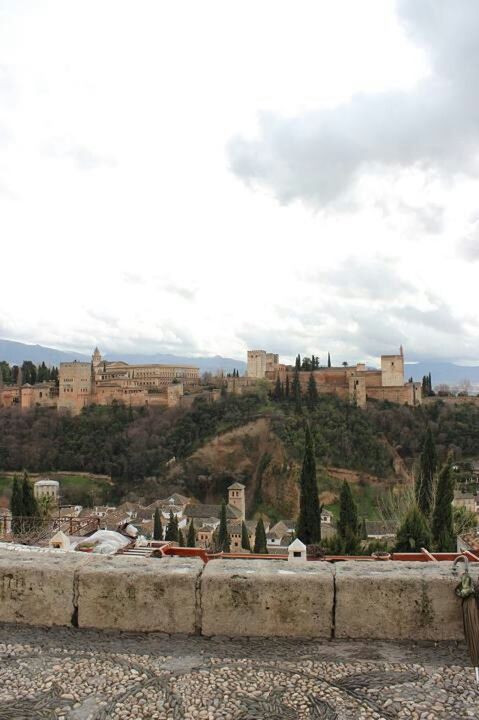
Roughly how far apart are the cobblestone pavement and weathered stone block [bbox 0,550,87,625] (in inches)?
6.4

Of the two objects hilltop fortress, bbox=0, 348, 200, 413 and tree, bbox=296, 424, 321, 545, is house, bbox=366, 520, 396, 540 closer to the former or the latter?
tree, bbox=296, 424, 321, 545

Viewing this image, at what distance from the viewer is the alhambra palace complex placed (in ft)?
216

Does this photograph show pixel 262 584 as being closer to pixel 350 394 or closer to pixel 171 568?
pixel 171 568

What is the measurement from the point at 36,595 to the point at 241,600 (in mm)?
Answer: 1606

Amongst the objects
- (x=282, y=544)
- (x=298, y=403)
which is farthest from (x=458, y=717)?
(x=298, y=403)

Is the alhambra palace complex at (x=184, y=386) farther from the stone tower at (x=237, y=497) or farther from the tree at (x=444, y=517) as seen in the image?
the tree at (x=444, y=517)

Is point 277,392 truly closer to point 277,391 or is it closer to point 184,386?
point 277,391

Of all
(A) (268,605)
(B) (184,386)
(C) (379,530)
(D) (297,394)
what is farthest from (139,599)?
(B) (184,386)

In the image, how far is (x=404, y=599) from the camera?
3969 mm

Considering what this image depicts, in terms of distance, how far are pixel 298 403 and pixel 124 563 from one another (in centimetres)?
5460

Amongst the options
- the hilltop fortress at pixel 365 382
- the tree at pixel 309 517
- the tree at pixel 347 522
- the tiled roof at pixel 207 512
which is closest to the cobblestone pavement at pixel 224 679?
the tree at pixel 347 522

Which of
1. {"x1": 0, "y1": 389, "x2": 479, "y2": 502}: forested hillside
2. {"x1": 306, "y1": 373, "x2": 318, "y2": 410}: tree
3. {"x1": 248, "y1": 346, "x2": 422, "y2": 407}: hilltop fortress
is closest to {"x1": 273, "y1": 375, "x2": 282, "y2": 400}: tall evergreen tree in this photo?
{"x1": 0, "y1": 389, "x2": 479, "y2": 502}: forested hillside

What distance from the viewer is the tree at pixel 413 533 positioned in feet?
38.4

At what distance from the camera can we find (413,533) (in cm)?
1179
